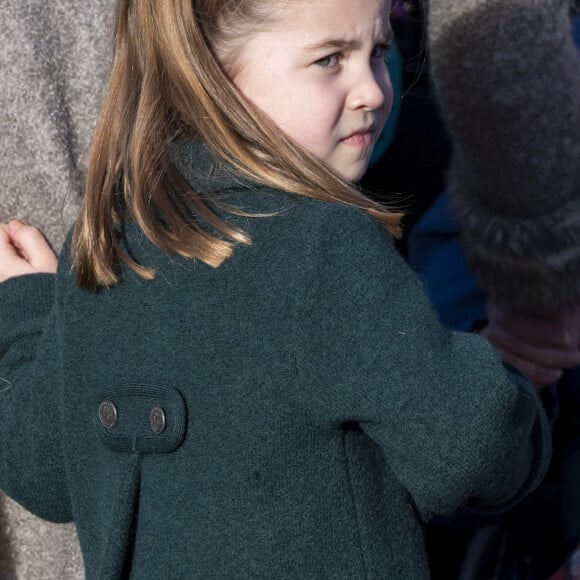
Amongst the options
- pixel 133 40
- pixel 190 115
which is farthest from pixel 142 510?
pixel 133 40

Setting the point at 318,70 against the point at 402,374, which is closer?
the point at 402,374

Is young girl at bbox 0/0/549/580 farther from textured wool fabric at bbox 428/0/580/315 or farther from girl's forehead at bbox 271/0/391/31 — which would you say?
textured wool fabric at bbox 428/0/580/315

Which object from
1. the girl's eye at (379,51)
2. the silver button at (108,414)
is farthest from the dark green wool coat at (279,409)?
the girl's eye at (379,51)

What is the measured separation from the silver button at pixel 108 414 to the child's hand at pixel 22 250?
0.96ft

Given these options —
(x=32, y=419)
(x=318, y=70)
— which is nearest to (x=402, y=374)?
(x=318, y=70)

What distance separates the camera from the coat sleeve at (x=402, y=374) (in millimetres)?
1094

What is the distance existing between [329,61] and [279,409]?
17.4 inches

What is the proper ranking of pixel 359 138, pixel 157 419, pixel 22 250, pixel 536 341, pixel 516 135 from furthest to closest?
pixel 536 341 → pixel 516 135 → pixel 22 250 → pixel 359 138 → pixel 157 419

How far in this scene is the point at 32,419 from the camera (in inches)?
53.4

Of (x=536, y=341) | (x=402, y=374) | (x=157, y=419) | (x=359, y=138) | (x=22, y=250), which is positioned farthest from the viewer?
(x=536, y=341)

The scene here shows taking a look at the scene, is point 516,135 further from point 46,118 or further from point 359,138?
point 46,118

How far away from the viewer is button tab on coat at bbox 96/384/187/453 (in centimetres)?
119

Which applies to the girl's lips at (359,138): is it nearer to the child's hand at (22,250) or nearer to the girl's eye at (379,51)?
the girl's eye at (379,51)

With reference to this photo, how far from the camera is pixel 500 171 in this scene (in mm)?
1884
